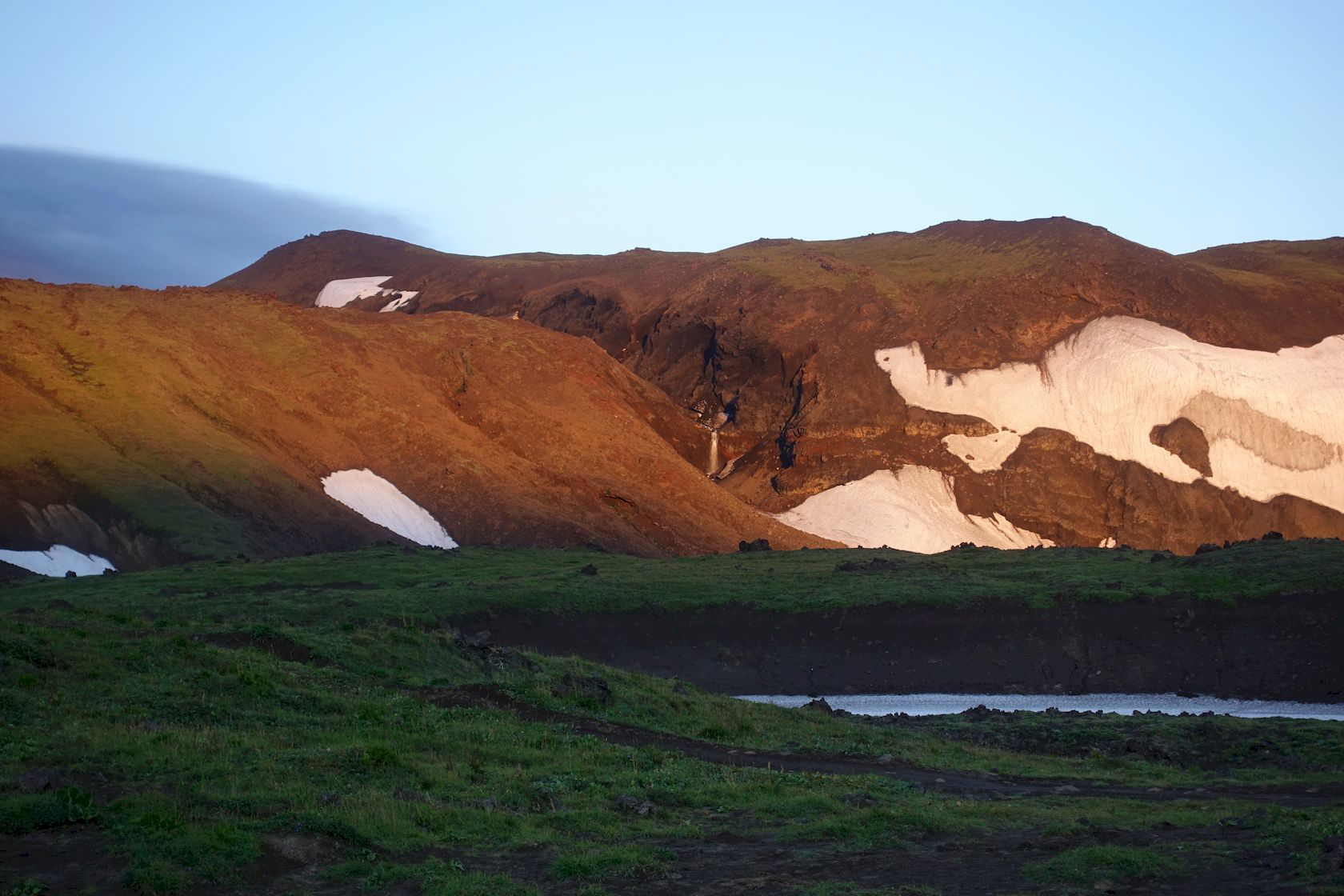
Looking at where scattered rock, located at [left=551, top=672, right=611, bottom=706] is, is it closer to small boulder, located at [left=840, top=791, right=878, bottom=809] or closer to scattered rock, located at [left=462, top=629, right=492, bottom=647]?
scattered rock, located at [left=462, top=629, right=492, bottom=647]

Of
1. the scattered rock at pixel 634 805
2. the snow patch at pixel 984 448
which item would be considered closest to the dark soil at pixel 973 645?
the scattered rock at pixel 634 805

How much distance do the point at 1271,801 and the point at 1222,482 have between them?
237 ft

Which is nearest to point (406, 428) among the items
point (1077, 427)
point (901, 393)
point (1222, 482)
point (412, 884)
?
point (901, 393)

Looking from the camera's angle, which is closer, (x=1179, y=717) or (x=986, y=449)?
(x=1179, y=717)

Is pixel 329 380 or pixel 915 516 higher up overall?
pixel 329 380

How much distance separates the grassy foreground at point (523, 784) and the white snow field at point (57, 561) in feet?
85.6

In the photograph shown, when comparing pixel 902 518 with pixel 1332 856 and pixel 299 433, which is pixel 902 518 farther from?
pixel 1332 856

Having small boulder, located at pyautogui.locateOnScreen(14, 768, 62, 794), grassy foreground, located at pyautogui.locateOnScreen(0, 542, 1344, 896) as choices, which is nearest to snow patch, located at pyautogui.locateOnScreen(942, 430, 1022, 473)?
grassy foreground, located at pyautogui.locateOnScreen(0, 542, 1344, 896)

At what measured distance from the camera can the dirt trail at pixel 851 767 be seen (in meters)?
20.5

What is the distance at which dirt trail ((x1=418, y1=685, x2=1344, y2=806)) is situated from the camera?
20.5 metres

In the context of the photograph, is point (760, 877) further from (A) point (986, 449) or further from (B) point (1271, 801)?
(A) point (986, 449)

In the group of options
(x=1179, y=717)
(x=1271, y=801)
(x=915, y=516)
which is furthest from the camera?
(x=915, y=516)

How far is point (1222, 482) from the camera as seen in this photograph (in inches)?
3418

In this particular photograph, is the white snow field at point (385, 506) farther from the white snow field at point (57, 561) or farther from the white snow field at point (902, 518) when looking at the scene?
the white snow field at point (902, 518)
